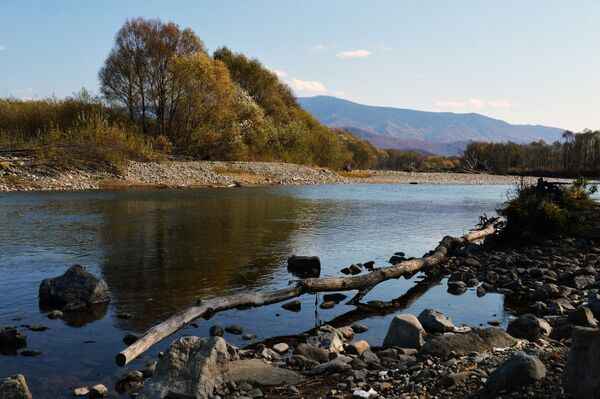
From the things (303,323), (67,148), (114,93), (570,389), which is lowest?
(303,323)

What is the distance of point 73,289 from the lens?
37.3ft

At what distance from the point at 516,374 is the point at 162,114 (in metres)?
60.3

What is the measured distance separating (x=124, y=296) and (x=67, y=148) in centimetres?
3714

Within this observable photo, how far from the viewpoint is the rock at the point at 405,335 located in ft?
28.8

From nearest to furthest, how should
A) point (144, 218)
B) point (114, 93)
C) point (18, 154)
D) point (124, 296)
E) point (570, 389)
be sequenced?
1. point (570, 389)
2. point (124, 296)
3. point (144, 218)
4. point (18, 154)
5. point (114, 93)

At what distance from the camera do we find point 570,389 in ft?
17.9

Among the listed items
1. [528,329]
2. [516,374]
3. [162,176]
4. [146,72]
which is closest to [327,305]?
[528,329]

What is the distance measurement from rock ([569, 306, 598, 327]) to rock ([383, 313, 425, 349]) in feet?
8.67

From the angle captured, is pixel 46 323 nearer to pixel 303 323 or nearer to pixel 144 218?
pixel 303 323

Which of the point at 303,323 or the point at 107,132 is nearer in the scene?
the point at 303,323

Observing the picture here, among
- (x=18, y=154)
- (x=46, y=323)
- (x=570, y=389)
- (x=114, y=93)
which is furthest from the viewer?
(x=114, y=93)

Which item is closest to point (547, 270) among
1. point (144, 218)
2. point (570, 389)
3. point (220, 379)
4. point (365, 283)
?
point (365, 283)

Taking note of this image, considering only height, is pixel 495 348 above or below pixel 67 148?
below

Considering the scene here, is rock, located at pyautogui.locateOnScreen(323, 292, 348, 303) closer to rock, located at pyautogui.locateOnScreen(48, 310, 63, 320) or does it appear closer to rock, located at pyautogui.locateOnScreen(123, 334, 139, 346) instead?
rock, located at pyautogui.locateOnScreen(123, 334, 139, 346)
